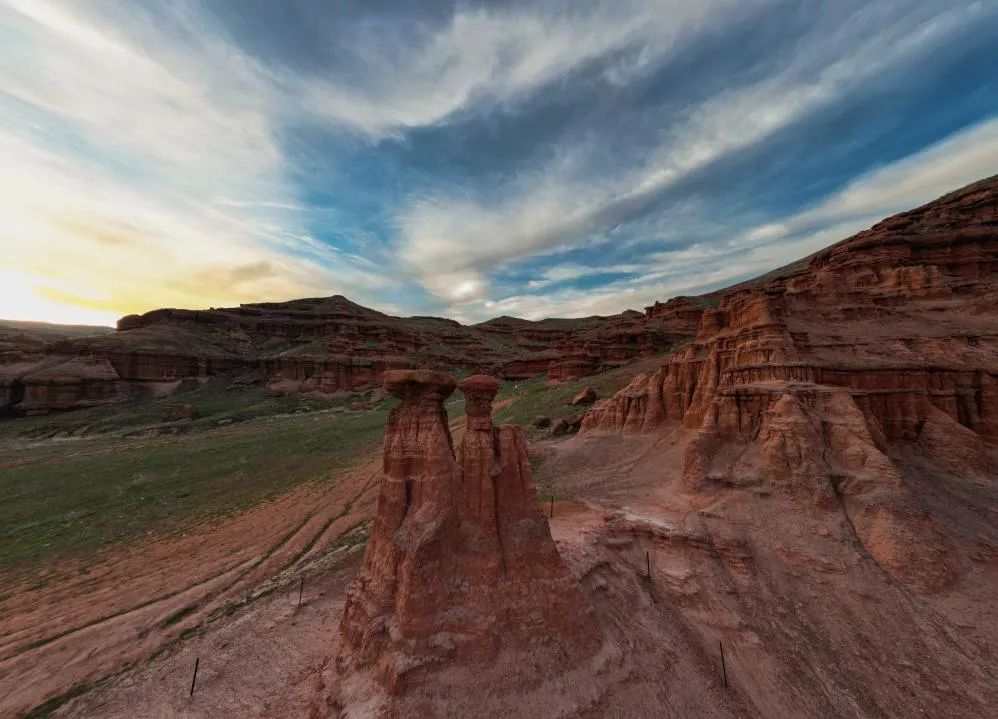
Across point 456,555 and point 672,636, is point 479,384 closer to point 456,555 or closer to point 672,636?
point 456,555

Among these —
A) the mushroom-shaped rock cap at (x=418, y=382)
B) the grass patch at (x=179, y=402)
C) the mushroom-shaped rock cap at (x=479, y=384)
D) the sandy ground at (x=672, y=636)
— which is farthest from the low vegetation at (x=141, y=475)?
the mushroom-shaped rock cap at (x=479, y=384)

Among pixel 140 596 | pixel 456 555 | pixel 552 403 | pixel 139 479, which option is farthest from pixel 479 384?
pixel 552 403

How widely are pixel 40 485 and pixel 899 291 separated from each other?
5846 cm

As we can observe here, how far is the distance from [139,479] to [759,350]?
39468 millimetres

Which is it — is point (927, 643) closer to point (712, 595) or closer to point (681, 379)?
point (712, 595)

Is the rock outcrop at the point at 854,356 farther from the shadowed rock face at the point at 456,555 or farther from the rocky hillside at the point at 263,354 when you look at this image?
the rocky hillside at the point at 263,354

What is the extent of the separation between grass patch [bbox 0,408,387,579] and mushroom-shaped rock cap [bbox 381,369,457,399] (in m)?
18.2

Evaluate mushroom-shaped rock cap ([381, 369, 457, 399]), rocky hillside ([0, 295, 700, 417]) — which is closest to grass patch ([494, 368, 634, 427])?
rocky hillside ([0, 295, 700, 417])

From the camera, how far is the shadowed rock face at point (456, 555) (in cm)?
800

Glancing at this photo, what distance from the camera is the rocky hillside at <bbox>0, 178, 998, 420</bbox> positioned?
17.2m

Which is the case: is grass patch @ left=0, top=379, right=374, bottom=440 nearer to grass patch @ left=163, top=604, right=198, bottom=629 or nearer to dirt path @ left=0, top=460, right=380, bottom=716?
dirt path @ left=0, top=460, right=380, bottom=716

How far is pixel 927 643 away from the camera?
9422mm

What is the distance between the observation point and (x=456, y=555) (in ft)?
28.6

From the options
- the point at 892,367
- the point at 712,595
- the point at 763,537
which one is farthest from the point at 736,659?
the point at 892,367
